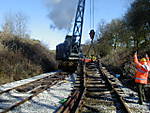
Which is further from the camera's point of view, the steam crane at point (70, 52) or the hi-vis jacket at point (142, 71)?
the steam crane at point (70, 52)

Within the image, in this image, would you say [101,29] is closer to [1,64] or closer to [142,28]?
[142,28]

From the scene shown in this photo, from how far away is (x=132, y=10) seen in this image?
2214cm

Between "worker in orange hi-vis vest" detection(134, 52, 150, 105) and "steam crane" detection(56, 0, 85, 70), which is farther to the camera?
"steam crane" detection(56, 0, 85, 70)

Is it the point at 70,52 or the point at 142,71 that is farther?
the point at 70,52

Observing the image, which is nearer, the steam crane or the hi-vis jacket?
the hi-vis jacket

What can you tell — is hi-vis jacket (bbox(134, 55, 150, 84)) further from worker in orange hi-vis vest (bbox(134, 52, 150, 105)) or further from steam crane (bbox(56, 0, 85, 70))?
steam crane (bbox(56, 0, 85, 70))

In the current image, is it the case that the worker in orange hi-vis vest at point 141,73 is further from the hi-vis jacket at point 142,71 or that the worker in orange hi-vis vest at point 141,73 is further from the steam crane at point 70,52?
the steam crane at point 70,52

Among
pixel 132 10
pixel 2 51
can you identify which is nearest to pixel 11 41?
pixel 2 51

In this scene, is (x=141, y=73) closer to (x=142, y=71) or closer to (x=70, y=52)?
(x=142, y=71)

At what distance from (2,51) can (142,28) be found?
14.3 metres

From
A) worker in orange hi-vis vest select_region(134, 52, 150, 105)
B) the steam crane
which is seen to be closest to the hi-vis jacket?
worker in orange hi-vis vest select_region(134, 52, 150, 105)

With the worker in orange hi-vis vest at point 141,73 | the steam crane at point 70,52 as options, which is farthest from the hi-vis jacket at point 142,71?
the steam crane at point 70,52

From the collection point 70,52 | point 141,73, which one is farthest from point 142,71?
point 70,52

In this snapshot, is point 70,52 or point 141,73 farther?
point 70,52
